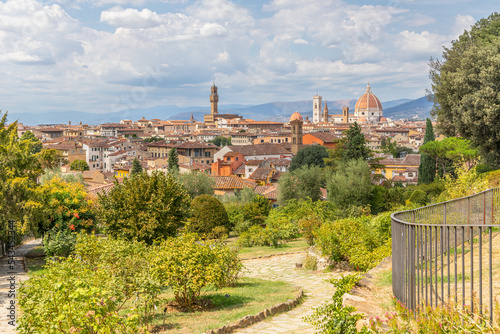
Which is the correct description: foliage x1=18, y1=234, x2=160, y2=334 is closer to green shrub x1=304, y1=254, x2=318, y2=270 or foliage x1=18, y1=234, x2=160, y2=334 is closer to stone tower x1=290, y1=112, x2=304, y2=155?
green shrub x1=304, y1=254, x2=318, y2=270

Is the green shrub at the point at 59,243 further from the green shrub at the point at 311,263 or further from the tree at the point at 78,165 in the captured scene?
the tree at the point at 78,165

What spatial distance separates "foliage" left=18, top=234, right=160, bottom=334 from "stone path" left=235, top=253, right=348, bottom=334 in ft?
5.76

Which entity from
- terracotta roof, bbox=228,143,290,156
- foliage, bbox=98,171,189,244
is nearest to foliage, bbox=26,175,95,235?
foliage, bbox=98,171,189,244

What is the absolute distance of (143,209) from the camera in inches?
549

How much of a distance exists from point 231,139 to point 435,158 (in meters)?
91.6

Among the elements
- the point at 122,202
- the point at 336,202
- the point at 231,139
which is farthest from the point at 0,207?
the point at 231,139

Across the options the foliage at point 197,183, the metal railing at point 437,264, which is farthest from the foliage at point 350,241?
the foliage at point 197,183

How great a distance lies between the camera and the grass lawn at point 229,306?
7.10 meters

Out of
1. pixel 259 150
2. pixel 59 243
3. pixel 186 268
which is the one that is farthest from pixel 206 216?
pixel 259 150

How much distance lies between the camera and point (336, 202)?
103 ft

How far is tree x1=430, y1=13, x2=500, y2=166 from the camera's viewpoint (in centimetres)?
1912

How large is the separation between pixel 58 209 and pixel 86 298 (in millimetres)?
16575

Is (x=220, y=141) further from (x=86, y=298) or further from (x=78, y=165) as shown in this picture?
(x=86, y=298)

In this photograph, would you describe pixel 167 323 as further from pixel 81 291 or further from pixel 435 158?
pixel 435 158
